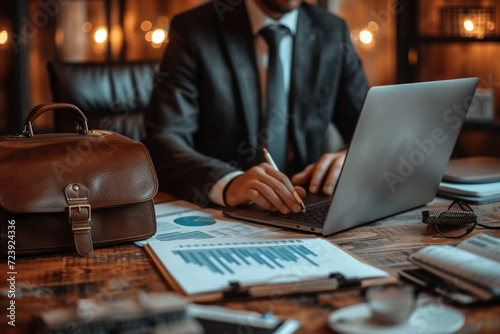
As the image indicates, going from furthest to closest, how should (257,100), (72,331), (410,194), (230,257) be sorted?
(257,100) < (410,194) < (230,257) < (72,331)

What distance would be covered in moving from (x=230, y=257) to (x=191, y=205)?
452mm

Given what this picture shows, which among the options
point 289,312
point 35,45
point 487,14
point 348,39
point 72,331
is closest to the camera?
point 72,331

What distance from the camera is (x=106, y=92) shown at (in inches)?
79.0

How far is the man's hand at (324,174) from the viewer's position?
4.53 feet

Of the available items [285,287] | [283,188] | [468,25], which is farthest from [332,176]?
[468,25]

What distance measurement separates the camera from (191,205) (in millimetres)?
1346

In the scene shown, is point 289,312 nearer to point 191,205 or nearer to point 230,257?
point 230,257

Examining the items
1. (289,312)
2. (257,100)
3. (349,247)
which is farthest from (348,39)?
(289,312)

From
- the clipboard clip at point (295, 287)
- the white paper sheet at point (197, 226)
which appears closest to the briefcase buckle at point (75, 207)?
the white paper sheet at point (197, 226)

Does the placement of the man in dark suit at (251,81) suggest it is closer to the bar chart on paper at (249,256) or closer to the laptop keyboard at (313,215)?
the laptop keyboard at (313,215)

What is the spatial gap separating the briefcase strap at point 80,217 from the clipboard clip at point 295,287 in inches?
11.9

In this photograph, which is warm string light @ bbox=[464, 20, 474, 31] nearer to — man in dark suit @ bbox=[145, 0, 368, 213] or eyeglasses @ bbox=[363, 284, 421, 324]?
man in dark suit @ bbox=[145, 0, 368, 213]

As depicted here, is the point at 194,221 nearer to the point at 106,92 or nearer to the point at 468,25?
the point at 106,92

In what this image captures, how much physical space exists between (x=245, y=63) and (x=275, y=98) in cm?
14
